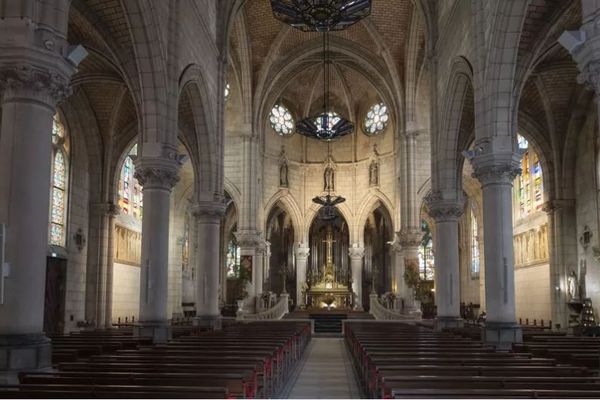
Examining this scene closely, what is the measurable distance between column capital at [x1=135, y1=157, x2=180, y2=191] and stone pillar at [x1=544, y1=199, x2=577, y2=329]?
1774 cm

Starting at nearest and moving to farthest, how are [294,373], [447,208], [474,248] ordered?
[294,373] → [447,208] → [474,248]

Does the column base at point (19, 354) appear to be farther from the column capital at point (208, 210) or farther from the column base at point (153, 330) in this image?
the column capital at point (208, 210)

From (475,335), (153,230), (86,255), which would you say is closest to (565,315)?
(475,335)

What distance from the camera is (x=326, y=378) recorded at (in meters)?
15.3

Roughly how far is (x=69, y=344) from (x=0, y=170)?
235 inches

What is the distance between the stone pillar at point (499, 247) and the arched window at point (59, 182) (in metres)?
15.9

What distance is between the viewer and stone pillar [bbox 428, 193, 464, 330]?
23.9 m

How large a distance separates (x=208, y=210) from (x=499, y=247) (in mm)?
11661

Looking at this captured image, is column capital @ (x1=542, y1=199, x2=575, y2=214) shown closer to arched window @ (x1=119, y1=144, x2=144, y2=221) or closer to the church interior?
the church interior

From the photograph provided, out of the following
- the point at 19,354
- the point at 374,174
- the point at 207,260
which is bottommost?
the point at 19,354

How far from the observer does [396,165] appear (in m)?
42.4

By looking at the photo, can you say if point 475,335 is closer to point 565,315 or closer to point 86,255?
point 565,315

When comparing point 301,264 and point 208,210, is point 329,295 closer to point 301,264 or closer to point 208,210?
point 301,264

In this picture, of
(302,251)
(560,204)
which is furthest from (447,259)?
(302,251)
